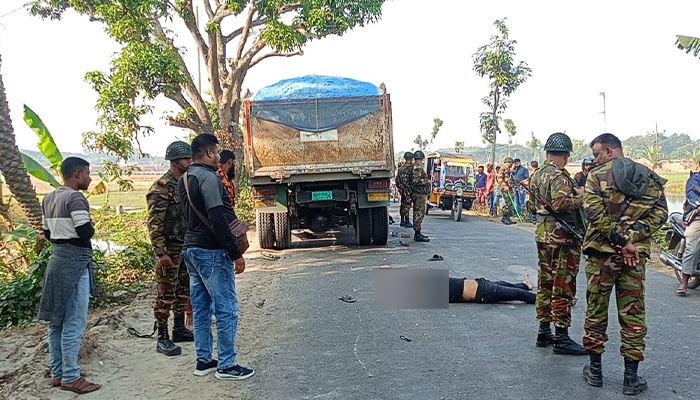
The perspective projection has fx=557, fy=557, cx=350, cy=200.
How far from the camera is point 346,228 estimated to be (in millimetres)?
13516

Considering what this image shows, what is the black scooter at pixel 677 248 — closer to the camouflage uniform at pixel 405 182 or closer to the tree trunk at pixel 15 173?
the camouflage uniform at pixel 405 182

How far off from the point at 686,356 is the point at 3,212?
7534 mm

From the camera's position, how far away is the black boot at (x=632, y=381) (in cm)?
370

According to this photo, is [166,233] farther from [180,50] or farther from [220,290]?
[180,50]

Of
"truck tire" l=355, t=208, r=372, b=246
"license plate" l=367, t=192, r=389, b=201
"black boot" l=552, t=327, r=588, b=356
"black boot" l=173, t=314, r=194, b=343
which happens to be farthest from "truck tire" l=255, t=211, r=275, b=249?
"black boot" l=552, t=327, r=588, b=356

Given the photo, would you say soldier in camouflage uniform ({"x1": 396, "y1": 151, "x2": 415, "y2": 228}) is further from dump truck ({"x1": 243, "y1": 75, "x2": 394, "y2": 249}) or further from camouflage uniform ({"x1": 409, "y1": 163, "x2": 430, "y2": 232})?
dump truck ({"x1": 243, "y1": 75, "x2": 394, "y2": 249})

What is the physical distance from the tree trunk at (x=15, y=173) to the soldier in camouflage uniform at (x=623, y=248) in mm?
5911

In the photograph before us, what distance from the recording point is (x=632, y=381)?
371cm

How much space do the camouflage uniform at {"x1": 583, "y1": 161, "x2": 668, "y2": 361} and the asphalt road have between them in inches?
15.0

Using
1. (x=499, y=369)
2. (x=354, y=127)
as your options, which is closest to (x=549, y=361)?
(x=499, y=369)

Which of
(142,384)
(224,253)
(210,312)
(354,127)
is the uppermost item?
(354,127)

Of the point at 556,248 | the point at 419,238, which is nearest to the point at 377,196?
the point at 419,238

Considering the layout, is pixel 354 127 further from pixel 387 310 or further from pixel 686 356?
pixel 686 356

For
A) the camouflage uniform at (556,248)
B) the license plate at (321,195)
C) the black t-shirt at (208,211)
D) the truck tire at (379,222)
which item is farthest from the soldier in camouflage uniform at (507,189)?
the black t-shirt at (208,211)
